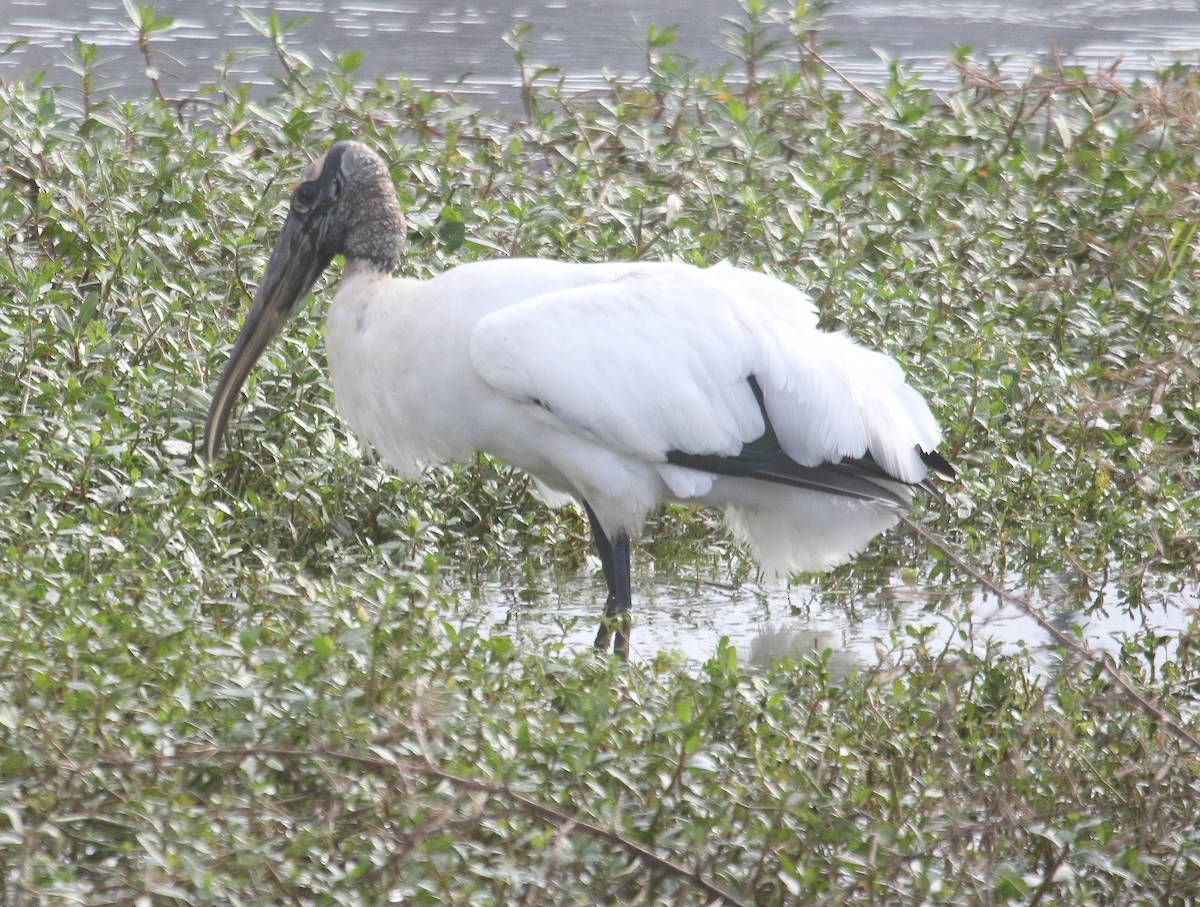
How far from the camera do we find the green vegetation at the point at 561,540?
9.59ft

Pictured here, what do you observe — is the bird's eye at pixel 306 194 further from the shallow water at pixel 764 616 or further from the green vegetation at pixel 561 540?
the shallow water at pixel 764 616

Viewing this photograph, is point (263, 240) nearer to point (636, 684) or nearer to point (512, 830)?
point (636, 684)

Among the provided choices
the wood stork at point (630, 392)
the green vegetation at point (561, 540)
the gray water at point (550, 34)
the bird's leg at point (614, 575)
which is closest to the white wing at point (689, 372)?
the wood stork at point (630, 392)

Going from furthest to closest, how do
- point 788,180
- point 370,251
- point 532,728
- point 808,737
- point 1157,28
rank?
1. point 1157,28
2. point 788,180
3. point 370,251
4. point 808,737
5. point 532,728

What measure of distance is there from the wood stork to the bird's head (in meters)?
0.08

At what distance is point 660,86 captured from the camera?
7418 mm

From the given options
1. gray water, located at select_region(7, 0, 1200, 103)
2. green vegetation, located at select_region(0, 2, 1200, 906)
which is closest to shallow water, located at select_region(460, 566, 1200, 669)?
green vegetation, located at select_region(0, 2, 1200, 906)

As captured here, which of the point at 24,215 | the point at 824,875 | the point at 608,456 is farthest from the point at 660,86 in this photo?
the point at 824,875

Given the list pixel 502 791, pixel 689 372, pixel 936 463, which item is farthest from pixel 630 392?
pixel 502 791

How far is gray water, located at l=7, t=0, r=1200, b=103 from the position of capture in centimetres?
952

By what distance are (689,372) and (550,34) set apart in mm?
6821

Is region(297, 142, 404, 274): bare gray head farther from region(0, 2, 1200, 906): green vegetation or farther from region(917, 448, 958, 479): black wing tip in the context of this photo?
region(917, 448, 958, 479): black wing tip

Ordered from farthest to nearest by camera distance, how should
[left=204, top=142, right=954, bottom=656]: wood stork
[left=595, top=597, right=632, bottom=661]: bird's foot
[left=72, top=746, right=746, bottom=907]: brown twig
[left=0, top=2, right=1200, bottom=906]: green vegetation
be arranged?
[left=204, top=142, right=954, bottom=656]: wood stork
[left=595, top=597, right=632, bottom=661]: bird's foot
[left=0, top=2, right=1200, bottom=906]: green vegetation
[left=72, top=746, right=746, bottom=907]: brown twig

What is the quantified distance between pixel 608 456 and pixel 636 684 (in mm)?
812
